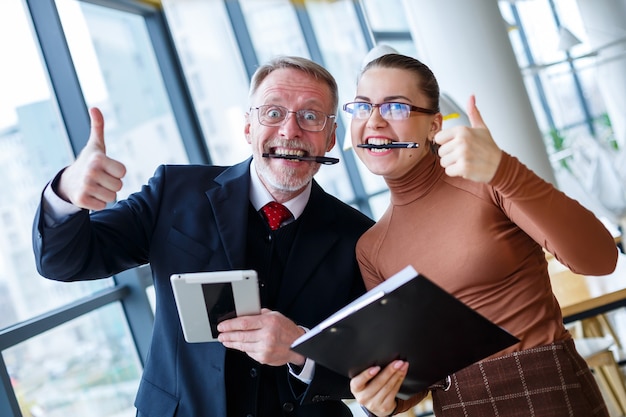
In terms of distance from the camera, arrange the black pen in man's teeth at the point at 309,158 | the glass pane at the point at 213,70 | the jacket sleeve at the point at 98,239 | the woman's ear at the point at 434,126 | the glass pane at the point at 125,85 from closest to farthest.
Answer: the jacket sleeve at the point at 98,239
the woman's ear at the point at 434,126
the black pen in man's teeth at the point at 309,158
the glass pane at the point at 125,85
the glass pane at the point at 213,70

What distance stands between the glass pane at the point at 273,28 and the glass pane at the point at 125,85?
58.5 inches

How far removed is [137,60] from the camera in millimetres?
4977

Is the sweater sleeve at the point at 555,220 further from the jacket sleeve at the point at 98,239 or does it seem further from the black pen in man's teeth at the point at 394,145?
the jacket sleeve at the point at 98,239

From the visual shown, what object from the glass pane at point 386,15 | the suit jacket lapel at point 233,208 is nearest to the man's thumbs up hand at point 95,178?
the suit jacket lapel at point 233,208

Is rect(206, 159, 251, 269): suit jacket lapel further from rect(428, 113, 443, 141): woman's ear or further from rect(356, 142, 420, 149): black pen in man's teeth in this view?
rect(428, 113, 443, 141): woman's ear

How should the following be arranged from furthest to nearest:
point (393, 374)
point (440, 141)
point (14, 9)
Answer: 1. point (14, 9)
2. point (393, 374)
3. point (440, 141)

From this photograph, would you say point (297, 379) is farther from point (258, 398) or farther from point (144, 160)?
point (144, 160)

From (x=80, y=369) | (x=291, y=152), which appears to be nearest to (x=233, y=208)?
(x=291, y=152)

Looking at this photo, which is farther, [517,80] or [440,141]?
[517,80]

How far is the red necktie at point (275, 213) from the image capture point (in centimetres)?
211

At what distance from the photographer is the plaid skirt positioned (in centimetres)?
162

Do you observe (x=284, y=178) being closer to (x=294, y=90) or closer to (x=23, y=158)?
(x=294, y=90)

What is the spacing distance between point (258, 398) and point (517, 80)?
380 centimetres

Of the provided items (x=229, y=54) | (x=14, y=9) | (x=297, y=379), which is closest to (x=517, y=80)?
(x=229, y=54)
